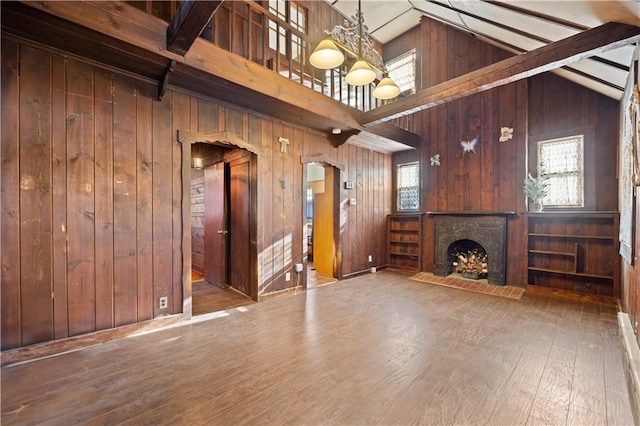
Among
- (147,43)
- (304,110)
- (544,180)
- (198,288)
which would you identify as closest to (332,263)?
(198,288)

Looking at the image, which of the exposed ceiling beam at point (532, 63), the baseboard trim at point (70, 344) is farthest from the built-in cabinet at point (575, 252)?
the baseboard trim at point (70, 344)

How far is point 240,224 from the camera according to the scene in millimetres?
4367

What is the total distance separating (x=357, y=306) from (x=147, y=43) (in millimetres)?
3702

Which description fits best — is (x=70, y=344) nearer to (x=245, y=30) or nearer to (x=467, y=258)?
(x=245, y=30)

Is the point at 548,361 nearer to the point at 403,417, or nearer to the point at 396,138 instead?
the point at 403,417

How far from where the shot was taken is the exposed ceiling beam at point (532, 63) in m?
2.32

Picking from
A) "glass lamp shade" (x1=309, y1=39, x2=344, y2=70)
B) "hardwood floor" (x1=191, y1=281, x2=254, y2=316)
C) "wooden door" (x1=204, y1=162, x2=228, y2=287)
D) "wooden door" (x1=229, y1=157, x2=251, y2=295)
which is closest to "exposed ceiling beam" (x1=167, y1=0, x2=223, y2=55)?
"glass lamp shade" (x1=309, y1=39, x2=344, y2=70)

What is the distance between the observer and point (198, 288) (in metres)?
4.71

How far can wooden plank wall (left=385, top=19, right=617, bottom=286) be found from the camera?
4.10 meters

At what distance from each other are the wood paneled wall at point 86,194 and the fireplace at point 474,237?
438 cm

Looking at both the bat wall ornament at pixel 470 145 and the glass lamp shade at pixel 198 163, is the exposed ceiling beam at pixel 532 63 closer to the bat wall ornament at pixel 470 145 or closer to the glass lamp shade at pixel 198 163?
the bat wall ornament at pixel 470 145

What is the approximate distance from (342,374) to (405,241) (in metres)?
4.44

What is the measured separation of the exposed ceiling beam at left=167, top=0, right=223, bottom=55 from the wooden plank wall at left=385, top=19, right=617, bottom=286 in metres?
4.84

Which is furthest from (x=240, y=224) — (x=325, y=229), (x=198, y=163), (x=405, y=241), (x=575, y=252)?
(x=575, y=252)
